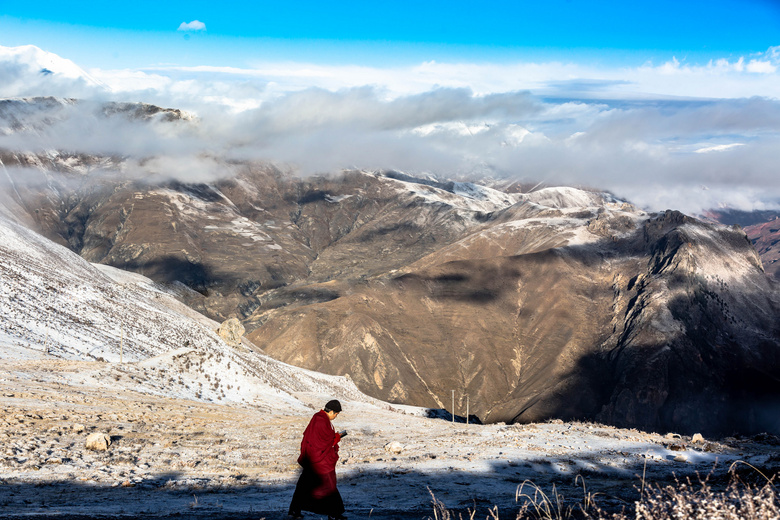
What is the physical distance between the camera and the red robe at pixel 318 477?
398 inches

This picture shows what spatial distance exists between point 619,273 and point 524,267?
2374 cm

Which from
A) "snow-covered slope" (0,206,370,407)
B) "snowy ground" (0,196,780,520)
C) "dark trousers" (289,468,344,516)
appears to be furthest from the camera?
"snow-covered slope" (0,206,370,407)

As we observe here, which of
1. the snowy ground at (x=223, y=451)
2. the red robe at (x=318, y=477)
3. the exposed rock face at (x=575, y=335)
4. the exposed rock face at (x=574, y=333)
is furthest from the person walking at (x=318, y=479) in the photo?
the exposed rock face at (x=575, y=335)

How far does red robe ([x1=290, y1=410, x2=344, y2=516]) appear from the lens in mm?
10117

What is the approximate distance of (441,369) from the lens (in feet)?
368

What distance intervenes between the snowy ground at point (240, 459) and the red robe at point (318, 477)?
64cm

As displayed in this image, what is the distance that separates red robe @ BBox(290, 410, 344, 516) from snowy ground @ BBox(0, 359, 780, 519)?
0.64m

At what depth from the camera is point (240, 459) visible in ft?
57.3

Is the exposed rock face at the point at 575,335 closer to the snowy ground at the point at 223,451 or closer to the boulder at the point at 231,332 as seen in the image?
the boulder at the point at 231,332

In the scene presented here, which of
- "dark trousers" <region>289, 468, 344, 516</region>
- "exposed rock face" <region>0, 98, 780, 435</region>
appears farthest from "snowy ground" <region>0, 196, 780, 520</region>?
"exposed rock face" <region>0, 98, 780, 435</region>

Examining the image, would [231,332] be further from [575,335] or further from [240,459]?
[575,335]

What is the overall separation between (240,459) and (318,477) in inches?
326

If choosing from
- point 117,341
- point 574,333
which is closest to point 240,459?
point 117,341

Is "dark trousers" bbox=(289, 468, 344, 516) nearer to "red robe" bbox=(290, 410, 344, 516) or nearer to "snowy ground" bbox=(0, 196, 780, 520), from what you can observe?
"red robe" bbox=(290, 410, 344, 516)
